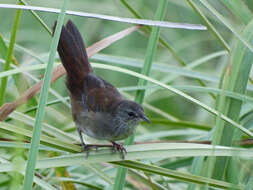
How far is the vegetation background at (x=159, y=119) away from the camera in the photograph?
7.11 feet

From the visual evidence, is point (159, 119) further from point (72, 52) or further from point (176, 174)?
point (176, 174)

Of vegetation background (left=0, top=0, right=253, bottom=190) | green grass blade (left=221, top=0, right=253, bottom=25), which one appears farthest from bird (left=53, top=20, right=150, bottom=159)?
green grass blade (left=221, top=0, right=253, bottom=25)

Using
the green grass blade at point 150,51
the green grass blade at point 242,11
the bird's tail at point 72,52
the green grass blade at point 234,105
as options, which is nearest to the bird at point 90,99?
the bird's tail at point 72,52

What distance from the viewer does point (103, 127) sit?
2.81 m

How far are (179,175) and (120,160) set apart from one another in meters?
0.31

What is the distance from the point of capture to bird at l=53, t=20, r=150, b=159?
2793 mm

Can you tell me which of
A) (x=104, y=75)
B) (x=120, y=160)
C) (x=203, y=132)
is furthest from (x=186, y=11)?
(x=120, y=160)

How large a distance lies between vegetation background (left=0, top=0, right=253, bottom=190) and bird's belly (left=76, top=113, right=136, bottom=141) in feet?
0.42

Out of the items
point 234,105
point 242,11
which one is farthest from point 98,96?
point 242,11

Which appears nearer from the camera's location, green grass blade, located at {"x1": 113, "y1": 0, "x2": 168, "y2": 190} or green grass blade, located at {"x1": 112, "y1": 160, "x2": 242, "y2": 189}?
green grass blade, located at {"x1": 112, "y1": 160, "x2": 242, "y2": 189}

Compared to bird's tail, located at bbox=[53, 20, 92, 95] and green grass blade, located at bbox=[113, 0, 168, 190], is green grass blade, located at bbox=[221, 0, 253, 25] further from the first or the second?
bird's tail, located at bbox=[53, 20, 92, 95]

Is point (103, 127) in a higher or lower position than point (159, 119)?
lower

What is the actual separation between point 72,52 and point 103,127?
563mm

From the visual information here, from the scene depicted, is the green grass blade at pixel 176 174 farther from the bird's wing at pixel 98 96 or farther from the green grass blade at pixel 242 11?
the green grass blade at pixel 242 11
